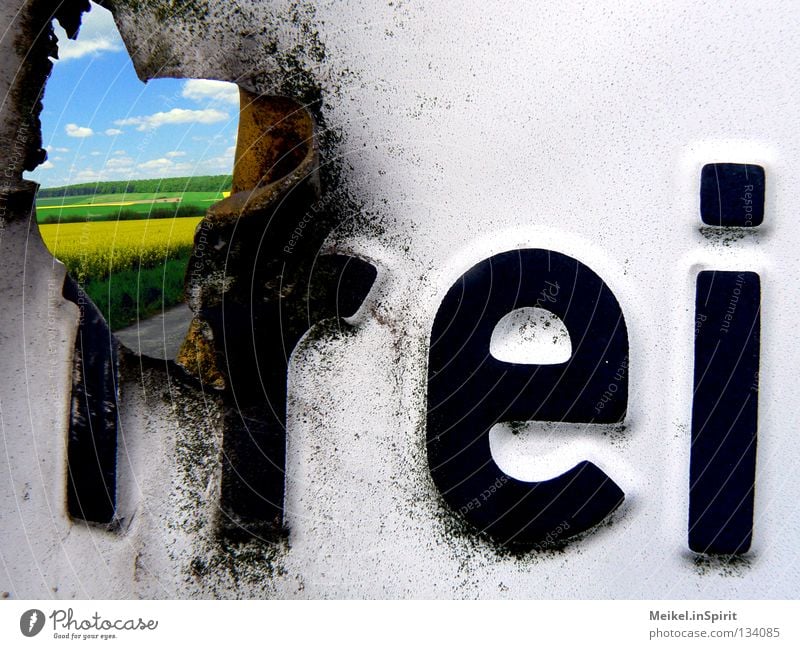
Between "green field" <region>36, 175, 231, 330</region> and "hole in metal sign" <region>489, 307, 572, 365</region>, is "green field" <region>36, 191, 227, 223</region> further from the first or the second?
"hole in metal sign" <region>489, 307, 572, 365</region>

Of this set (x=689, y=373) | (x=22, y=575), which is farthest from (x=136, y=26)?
(x=689, y=373)

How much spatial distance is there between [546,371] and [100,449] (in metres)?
0.73

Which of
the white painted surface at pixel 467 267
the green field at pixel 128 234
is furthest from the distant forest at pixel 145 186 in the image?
the white painted surface at pixel 467 267

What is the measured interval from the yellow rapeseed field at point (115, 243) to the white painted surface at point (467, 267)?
0.17 feet

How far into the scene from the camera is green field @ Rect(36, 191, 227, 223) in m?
0.89

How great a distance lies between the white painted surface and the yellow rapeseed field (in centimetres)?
5

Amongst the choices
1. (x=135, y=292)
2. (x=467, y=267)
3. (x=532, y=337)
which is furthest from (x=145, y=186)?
(x=532, y=337)

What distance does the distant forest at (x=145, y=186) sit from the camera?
0.89m

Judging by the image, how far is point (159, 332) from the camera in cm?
93

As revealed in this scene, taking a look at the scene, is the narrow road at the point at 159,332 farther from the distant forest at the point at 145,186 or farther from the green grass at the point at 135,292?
the distant forest at the point at 145,186

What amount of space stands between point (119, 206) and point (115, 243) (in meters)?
0.06

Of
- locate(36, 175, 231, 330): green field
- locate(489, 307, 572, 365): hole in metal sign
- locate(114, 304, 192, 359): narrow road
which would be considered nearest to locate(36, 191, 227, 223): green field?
locate(36, 175, 231, 330): green field

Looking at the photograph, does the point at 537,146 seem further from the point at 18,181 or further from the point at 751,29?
the point at 18,181

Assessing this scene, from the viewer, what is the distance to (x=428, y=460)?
963 millimetres
